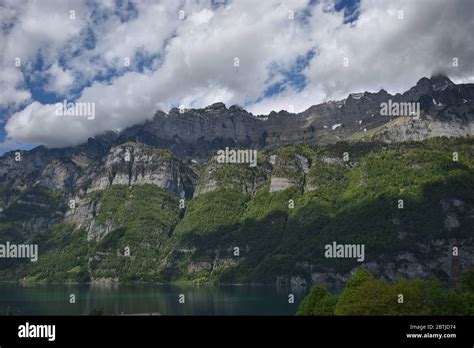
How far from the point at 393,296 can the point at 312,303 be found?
21.2 meters
